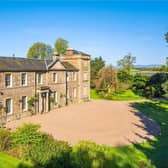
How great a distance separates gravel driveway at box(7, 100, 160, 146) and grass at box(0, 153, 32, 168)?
18.2 feet

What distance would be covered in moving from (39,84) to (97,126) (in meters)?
10.9

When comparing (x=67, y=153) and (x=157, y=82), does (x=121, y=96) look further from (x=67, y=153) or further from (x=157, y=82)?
(x=67, y=153)

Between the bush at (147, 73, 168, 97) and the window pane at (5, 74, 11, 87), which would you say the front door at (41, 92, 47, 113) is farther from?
the bush at (147, 73, 168, 97)

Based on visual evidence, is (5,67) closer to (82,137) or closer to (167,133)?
(82,137)

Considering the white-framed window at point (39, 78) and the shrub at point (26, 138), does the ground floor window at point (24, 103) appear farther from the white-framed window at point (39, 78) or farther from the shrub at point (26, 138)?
the shrub at point (26, 138)

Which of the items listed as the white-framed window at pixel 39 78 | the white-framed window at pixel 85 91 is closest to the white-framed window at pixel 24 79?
the white-framed window at pixel 39 78

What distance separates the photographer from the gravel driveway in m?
20.1

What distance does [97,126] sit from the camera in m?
24.5

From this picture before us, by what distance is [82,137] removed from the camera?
66.1 ft

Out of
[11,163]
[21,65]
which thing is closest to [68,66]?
[21,65]

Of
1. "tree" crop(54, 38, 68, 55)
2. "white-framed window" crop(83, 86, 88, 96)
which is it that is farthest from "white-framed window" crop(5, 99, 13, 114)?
"tree" crop(54, 38, 68, 55)

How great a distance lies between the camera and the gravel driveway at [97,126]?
66.1 feet

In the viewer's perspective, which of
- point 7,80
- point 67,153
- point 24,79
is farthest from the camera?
point 24,79

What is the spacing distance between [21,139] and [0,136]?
1.47 metres
